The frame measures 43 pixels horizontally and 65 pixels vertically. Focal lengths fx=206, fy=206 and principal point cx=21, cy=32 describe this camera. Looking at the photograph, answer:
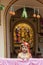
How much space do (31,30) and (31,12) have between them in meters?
2.49

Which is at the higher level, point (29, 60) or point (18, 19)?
point (18, 19)

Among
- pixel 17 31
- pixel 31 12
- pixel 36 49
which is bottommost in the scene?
pixel 36 49

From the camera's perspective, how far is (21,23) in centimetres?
1398

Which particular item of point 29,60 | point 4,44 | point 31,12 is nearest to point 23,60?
point 29,60

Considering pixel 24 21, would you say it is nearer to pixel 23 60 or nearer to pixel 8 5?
pixel 8 5

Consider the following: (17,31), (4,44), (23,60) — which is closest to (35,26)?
(17,31)

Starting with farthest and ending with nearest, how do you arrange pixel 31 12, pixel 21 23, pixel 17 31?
pixel 17 31
pixel 21 23
pixel 31 12

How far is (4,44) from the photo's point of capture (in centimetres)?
751

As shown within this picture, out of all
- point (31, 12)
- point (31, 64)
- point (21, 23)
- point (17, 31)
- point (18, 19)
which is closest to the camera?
point (31, 64)

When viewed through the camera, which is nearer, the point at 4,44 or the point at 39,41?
the point at 4,44

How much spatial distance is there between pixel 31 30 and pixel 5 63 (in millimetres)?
10999

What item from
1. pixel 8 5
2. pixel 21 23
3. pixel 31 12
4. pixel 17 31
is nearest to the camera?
pixel 8 5

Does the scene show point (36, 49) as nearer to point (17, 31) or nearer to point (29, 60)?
point (17, 31)

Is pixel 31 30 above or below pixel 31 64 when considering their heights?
above
